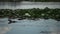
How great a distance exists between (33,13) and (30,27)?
25 cm

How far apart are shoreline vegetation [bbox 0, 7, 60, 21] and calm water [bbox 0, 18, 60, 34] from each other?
8 centimetres

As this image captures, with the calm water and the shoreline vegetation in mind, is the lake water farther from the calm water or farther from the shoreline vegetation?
the calm water

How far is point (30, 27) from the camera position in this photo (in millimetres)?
1891

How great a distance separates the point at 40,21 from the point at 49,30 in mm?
227

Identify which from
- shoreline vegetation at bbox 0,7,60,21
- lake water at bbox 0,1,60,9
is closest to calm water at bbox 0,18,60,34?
shoreline vegetation at bbox 0,7,60,21

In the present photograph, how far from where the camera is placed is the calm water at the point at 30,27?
1821 millimetres

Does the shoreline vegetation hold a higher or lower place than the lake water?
lower

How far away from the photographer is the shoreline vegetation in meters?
1.88

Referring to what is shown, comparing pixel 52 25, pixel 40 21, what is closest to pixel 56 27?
pixel 52 25

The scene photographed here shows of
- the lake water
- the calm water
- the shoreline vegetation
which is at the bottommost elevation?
the calm water

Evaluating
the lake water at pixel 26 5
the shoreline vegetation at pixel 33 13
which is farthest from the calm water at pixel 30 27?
the lake water at pixel 26 5

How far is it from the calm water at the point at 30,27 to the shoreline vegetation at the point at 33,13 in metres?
0.08

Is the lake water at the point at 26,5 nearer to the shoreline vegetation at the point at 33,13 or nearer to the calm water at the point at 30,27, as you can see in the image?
the shoreline vegetation at the point at 33,13

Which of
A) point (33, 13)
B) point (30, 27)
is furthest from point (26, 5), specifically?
point (30, 27)
